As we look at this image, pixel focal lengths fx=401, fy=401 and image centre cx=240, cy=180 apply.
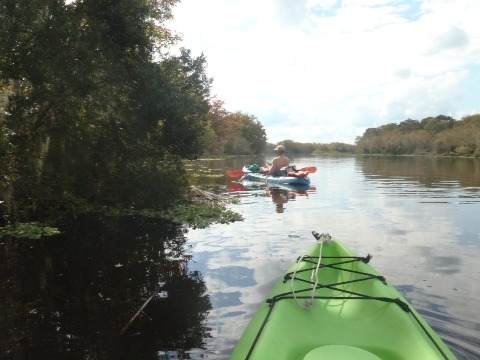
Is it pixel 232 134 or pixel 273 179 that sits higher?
pixel 232 134

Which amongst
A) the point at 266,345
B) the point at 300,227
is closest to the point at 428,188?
the point at 300,227

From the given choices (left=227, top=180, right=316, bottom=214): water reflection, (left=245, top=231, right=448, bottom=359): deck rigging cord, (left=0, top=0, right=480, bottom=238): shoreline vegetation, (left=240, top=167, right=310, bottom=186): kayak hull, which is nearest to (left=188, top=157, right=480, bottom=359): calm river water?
(left=227, top=180, right=316, bottom=214): water reflection

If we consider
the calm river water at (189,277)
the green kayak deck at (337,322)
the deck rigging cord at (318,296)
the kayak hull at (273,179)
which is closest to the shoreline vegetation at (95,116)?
the calm river water at (189,277)

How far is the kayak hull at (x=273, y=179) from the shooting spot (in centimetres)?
2200

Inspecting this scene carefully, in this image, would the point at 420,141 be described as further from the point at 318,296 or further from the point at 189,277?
the point at 318,296

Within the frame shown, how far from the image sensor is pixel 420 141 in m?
82.8

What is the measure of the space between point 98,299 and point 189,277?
1.75 m

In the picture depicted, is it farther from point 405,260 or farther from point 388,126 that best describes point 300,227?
point 388,126

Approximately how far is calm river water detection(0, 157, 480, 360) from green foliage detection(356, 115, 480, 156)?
63.2 meters

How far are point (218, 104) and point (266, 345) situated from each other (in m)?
68.1

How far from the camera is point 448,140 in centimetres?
7381

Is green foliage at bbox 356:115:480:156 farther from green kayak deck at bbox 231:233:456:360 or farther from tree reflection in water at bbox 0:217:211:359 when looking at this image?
green kayak deck at bbox 231:233:456:360

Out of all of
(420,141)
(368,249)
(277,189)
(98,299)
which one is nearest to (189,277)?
(98,299)

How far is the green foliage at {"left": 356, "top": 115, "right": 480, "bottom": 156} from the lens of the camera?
6979cm
